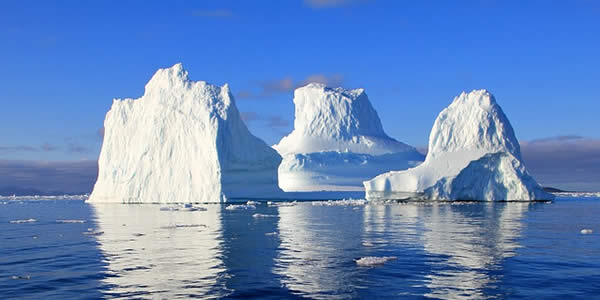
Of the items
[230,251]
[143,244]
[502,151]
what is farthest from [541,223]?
[502,151]

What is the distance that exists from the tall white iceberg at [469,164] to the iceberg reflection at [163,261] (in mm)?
24295

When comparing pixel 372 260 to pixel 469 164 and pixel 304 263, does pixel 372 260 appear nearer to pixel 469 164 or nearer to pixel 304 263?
pixel 304 263

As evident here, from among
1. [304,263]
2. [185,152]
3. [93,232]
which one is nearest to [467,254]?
[304,263]

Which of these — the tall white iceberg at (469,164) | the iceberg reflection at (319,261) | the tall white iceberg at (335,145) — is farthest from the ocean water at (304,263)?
the tall white iceberg at (335,145)

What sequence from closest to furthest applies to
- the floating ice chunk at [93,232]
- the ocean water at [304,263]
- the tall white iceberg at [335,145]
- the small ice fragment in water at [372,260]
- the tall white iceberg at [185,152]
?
the ocean water at [304,263] → the small ice fragment in water at [372,260] → the floating ice chunk at [93,232] → the tall white iceberg at [185,152] → the tall white iceberg at [335,145]

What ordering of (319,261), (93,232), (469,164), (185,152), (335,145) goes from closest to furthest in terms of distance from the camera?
(319,261)
(93,232)
(469,164)
(185,152)
(335,145)

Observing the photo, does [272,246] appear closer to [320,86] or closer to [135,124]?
[135,124]

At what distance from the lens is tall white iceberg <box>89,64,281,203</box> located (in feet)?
150

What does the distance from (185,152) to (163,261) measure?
34027mm

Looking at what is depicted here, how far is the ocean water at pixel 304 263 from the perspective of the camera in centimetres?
1018

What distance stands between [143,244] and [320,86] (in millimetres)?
72372

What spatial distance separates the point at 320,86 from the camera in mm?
87938

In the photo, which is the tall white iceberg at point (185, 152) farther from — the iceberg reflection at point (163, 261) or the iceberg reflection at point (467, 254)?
the iceberg reflection at point (467, 254)

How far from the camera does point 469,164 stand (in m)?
42.7
